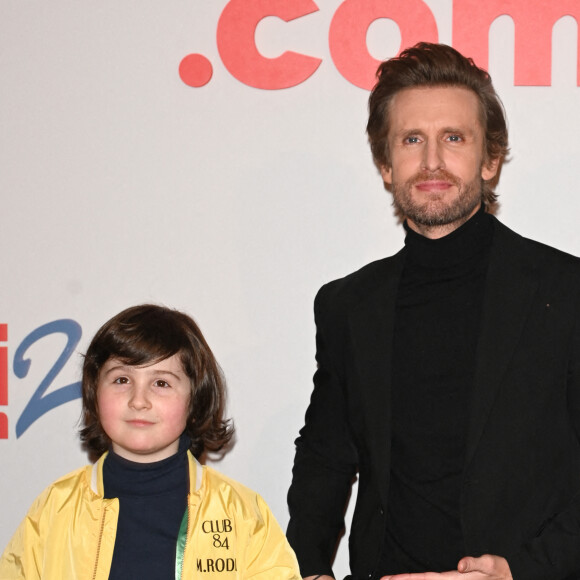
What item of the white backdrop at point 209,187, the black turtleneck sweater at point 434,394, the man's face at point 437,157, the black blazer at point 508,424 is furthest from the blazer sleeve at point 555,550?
the white backdrop at point 209,187

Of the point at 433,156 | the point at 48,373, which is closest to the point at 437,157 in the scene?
the point at 433,156

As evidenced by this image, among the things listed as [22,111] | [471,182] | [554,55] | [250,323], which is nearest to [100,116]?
[22,111]

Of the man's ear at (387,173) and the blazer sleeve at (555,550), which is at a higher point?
the man's ear at (387,173)

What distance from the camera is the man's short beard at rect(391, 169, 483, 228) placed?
1987 mm

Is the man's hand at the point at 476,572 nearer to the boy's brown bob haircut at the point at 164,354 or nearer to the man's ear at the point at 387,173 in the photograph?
the boy's brown bob haircut at the point at 164,354

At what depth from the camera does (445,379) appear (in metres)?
1.91

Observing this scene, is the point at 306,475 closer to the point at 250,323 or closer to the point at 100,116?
the point at 250,323

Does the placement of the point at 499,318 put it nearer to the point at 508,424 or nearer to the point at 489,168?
the point at 508,424

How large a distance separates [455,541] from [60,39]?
192cm

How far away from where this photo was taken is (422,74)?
6.88ft

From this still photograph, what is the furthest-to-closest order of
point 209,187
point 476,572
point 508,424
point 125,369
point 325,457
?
point 209,187
point 325,457
point 125,369
point 508,424
point 476,572

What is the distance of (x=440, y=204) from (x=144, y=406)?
841 mm

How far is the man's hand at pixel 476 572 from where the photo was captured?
5.47 ft

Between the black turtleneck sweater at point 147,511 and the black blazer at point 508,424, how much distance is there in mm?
325
